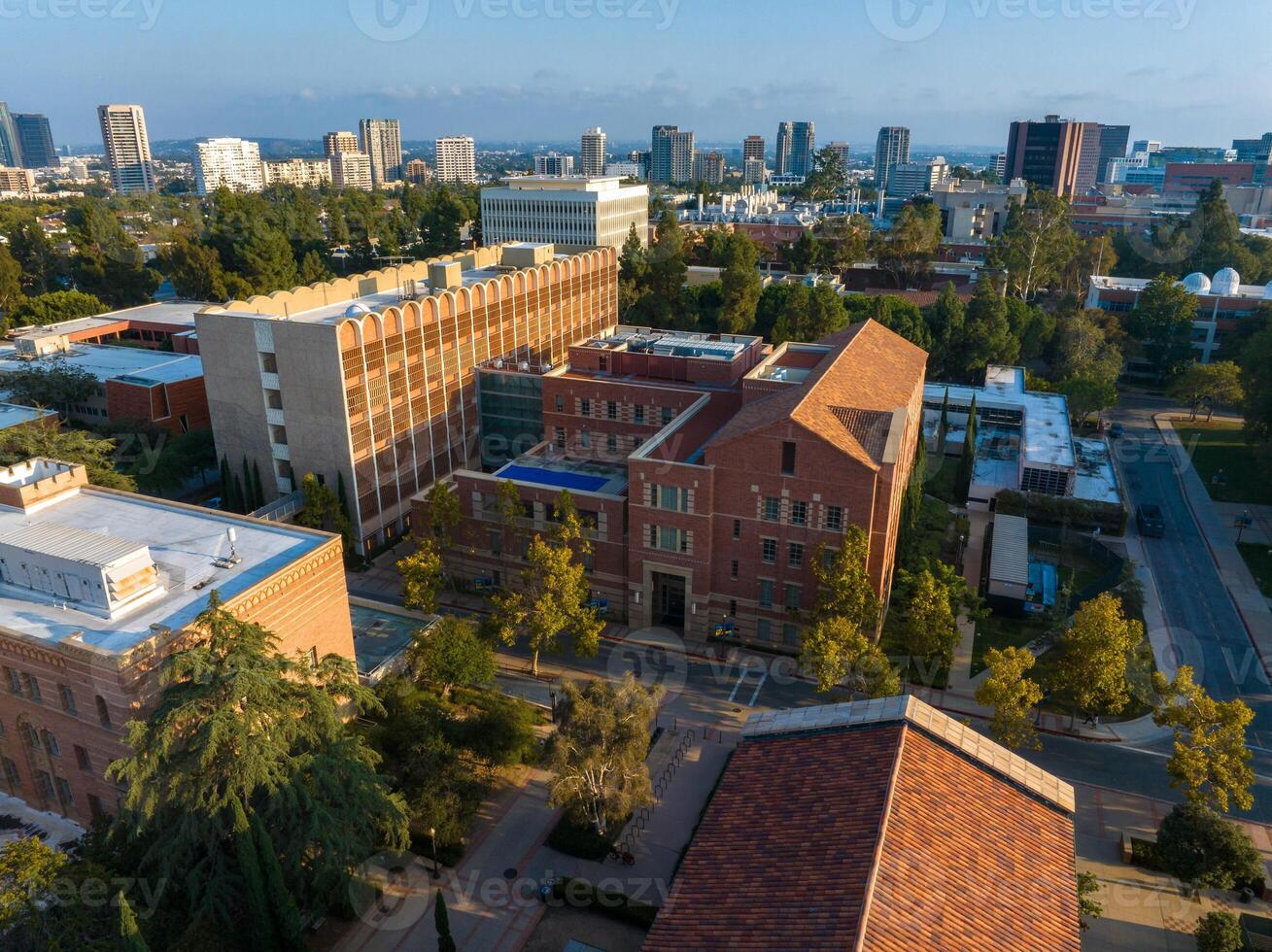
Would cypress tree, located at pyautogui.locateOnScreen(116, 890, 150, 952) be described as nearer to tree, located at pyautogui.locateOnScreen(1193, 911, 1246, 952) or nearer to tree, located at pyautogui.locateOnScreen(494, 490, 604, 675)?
tree, located at pyautogui.locateOnScreen(494, 490, 604, 675)

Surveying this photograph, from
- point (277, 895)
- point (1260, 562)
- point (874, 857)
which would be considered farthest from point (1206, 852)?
point (1260, 562)

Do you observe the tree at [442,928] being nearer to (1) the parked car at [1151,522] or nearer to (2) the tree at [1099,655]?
(2) the tree at [1099,655]

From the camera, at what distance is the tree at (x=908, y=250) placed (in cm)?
12319

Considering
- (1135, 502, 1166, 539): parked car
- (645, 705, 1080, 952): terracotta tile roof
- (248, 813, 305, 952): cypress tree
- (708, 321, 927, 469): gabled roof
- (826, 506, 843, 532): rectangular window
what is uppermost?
(708, 321, 927, 469): gabled roof

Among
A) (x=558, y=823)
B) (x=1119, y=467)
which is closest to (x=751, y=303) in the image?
(x=1119, y=467)

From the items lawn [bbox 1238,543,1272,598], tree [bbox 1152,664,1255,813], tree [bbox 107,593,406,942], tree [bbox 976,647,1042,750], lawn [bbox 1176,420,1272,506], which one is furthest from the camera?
lawn [bbox 1176,420,1272,506]

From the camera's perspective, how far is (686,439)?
168 feet

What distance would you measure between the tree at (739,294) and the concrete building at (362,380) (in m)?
33.5

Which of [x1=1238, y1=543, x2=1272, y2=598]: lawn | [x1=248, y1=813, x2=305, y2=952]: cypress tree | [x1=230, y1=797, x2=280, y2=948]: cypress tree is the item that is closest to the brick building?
[x1=1238, y1=543, x2=1272, y2=598]: lawn

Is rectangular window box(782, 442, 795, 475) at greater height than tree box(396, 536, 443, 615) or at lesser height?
greater

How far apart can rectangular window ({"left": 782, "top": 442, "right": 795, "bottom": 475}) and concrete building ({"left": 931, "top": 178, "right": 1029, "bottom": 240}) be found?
476 ft

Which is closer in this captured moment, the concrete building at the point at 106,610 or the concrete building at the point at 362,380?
the concrete building at the point at 106,610

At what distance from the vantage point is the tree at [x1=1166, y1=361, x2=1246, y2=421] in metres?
82.8

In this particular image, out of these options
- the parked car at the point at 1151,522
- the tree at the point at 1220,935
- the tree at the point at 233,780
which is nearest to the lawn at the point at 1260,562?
the parked car at the point at 1151,522
